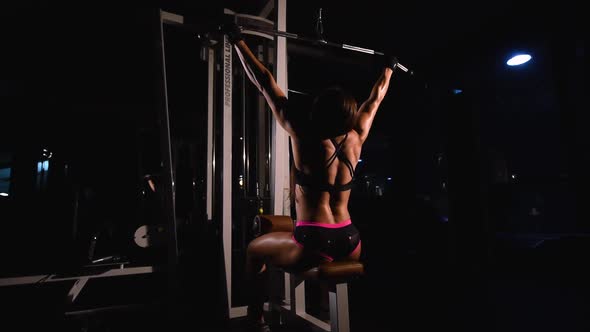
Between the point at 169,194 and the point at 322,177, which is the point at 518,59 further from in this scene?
the point at 169,194

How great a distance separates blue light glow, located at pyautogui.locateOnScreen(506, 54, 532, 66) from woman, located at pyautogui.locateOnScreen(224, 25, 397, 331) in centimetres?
345

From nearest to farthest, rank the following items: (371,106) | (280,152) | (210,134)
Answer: (371,106), (280,152), (210,134)

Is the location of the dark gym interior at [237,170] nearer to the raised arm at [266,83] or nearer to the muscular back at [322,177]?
the raised arm at [266,83]

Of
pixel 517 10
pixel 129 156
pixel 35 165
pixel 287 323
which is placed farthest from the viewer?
pixel 35 165

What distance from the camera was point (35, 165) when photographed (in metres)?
6.38

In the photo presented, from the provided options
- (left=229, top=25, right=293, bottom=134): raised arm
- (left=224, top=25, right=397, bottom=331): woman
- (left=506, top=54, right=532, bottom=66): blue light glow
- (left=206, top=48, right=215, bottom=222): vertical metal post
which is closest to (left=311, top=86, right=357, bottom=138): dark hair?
(left=224, top=25, right=397, bottom=331): woman

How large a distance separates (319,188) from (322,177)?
0.07 metres

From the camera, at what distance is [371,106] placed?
2.31m

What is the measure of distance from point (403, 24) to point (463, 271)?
354cm

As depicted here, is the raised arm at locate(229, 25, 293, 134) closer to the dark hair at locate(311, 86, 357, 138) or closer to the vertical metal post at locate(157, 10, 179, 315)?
the dark hair at locate(311, 86, 357, 138)

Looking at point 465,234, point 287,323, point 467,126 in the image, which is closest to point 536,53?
point 467,126

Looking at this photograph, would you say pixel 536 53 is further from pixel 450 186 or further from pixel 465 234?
pixel 465 234

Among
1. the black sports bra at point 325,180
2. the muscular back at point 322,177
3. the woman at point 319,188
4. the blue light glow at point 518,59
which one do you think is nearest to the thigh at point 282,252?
the woman at point 319,188

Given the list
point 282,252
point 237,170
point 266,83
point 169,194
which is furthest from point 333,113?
point 237,170
